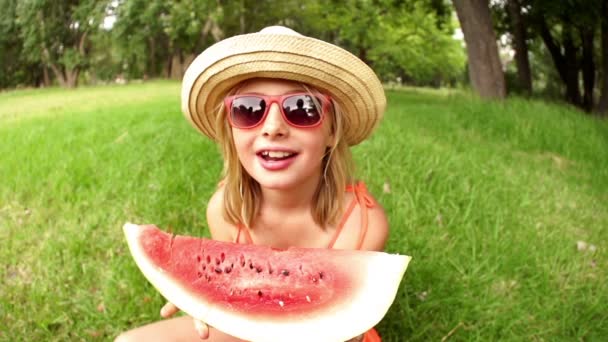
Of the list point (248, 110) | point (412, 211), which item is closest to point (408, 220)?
point (412, 211)

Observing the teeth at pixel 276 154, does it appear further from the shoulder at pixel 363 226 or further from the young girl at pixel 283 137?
the shoulder at pixel 363 226

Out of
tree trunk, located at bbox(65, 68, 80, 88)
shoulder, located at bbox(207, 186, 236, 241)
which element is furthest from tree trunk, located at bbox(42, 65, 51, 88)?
shoulder, located at bbox(207, 186, 236, 241)

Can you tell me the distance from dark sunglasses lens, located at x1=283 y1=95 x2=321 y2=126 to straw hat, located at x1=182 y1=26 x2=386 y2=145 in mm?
69

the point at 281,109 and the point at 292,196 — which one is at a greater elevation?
the point at 281,109

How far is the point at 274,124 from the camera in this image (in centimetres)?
155

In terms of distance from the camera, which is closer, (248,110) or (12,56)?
(248,110)

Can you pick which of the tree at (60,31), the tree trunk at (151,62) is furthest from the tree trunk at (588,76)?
the tree trunk at (151,62)

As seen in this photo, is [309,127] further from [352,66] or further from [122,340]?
[122,340]

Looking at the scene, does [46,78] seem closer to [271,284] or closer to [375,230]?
[375,230]

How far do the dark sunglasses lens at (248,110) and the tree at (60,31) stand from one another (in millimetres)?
20095

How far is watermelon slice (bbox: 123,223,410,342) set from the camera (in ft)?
4.36

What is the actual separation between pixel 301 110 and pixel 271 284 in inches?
22.9

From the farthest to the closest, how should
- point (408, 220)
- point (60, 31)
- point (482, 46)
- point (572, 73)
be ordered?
point (60, 31), point (572, 73), point (482, 46), point (408, 220)

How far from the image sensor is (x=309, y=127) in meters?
1.60
